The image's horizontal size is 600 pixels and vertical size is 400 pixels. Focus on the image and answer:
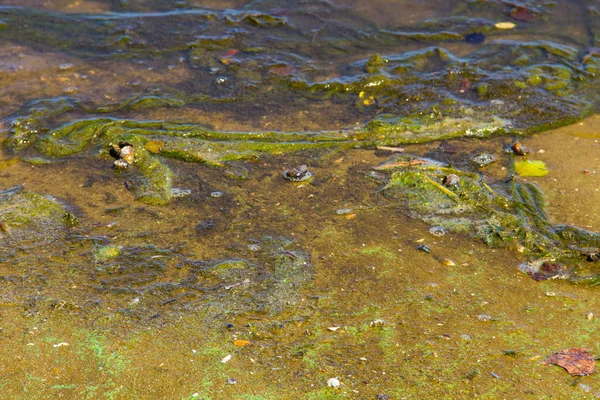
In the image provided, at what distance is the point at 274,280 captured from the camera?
335 cm

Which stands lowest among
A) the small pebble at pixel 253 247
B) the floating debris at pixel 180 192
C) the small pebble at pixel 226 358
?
the floating debris at pixel 180 192

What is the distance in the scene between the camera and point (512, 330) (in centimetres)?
305

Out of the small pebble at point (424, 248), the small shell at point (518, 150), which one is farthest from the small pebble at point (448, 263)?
the small shell at point (518, 150)

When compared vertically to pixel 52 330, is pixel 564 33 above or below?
above

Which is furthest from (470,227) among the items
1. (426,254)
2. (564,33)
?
(564,33)

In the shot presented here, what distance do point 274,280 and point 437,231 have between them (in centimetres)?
108

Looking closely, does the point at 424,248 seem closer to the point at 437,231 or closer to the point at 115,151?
the point at 437,231

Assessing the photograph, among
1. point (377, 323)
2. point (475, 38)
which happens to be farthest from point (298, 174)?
point (475, 38)

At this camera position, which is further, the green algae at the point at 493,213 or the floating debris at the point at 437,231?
the floating debris at the point at 437,231

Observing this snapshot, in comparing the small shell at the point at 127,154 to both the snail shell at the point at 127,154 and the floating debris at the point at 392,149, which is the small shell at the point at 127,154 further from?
the floating debris at the point at 392,149

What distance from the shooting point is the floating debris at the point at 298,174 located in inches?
167

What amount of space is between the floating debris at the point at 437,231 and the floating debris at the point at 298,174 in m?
0.94

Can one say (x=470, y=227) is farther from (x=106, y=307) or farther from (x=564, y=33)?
(x=564, y=33)

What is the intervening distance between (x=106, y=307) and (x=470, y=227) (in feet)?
7.00
